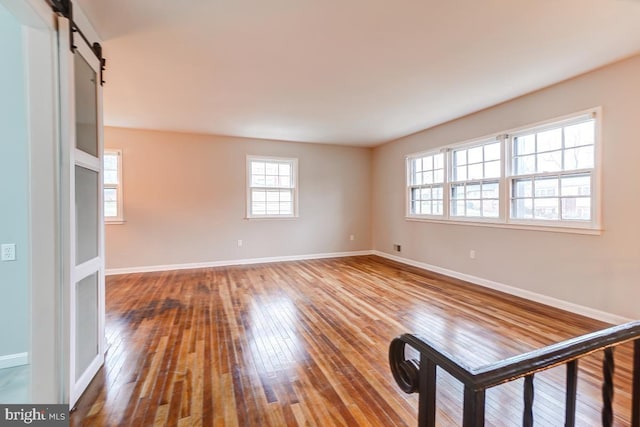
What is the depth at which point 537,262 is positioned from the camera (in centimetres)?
358

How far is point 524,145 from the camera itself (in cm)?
380

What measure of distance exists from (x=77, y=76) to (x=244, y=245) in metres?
4.31

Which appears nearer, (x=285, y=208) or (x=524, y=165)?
(x=524, y=165)

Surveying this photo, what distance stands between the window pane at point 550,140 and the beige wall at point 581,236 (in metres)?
0.20

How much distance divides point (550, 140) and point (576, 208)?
2.90 feet

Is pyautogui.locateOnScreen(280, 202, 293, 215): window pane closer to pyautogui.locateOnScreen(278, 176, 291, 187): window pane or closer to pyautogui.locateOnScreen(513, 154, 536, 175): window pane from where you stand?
pyautogui.locateOnScreen(278, 176, 291, 187): window pane

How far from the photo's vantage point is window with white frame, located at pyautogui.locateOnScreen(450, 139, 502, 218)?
4.15 m

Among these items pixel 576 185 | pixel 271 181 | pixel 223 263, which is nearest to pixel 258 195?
pixel 271 181

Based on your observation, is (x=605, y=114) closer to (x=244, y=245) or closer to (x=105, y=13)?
(x=105, y=13)

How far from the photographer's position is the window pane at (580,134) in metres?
3.13

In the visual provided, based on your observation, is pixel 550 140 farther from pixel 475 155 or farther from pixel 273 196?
pixel 273 196

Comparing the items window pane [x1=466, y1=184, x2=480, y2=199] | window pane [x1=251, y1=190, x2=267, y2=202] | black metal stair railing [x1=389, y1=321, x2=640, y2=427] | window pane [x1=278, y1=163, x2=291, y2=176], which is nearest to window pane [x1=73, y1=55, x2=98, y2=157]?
black metal stair railing [x1=389, y1=321, x2=640, y2=427]

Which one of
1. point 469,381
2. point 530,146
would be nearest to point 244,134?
point 530,146
